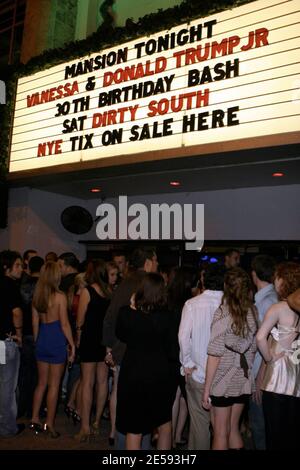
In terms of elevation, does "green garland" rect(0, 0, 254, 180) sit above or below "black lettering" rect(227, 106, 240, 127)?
above

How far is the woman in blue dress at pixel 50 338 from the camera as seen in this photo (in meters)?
5.56

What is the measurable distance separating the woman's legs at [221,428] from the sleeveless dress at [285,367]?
480 millimetres

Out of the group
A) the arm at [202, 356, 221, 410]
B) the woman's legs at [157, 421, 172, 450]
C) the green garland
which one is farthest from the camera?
the green garland

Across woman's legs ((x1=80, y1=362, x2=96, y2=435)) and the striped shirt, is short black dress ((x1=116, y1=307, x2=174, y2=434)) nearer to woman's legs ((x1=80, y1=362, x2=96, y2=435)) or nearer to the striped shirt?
the striped shirt

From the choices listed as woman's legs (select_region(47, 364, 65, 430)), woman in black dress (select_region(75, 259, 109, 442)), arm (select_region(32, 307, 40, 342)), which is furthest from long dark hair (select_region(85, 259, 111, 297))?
woman's legs (select_region(47, 364, 65, 430))

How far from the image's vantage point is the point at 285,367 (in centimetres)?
383

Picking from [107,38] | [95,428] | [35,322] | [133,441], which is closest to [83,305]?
[35,322]

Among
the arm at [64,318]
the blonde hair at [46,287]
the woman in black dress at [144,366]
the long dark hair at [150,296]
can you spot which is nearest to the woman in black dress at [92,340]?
the arm at [64,318]

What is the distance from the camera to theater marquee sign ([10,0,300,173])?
5500 millimetres

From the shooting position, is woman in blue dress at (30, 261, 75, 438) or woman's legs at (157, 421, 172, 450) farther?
woman in blue dress at (30, 261, 75, 438)

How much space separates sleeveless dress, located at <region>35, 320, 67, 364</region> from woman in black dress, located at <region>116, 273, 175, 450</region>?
1.86 m

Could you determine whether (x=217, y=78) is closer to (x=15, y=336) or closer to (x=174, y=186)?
(x=174, y=186)

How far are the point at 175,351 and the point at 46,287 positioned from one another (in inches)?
84.2

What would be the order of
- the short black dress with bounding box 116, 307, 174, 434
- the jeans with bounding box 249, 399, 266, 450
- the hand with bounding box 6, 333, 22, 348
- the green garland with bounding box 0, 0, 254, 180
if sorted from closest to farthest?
the short black dress with bounding box 116, 307, 174, 434, the jeans with bounding box 249, 399, 266, 450, the hand with bounding box 6, 333, 22, 348, the green garland with bounding box 0, 0, 254, 180
